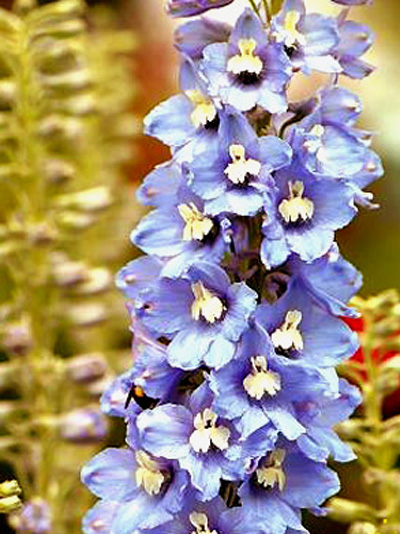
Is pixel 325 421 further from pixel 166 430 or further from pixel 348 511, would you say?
pixel 348 511

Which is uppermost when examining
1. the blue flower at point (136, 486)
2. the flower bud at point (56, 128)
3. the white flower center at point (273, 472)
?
the white flower center at point (273, 472)

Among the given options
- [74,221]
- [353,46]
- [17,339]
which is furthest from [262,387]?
[74,221]

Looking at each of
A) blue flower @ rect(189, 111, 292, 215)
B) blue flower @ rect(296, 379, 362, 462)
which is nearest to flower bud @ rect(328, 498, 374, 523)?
blue flower @ rect(296, 379, 362, 462)

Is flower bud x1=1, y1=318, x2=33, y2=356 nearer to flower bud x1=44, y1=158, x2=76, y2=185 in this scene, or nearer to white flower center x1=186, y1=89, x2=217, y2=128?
flower bud x1=44, y1=158, x2=76, y2=185

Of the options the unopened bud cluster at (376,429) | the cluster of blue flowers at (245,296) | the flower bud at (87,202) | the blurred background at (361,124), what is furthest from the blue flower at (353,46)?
the blurred background at (361,124)

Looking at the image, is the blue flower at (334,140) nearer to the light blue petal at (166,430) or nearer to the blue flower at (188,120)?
the blue flower at (188,120)
